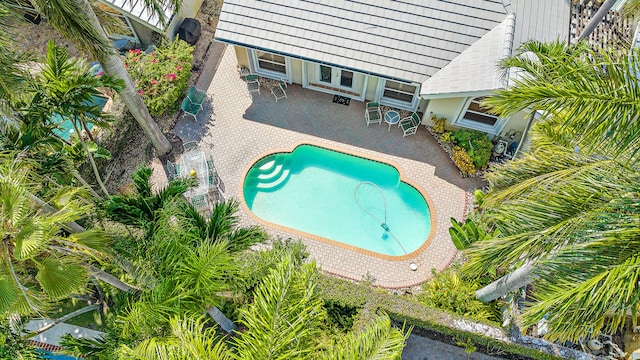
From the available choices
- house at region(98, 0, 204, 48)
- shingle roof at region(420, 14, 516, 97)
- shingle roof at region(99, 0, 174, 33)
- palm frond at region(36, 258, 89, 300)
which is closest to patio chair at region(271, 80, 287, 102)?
house at region(98, 0, 204, 48)

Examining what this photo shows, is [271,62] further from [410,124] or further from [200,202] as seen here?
[200,202]

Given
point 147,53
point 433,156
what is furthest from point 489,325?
point 147,53

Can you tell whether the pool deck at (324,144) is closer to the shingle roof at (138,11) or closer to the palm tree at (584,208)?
the shingle roof at (138,11)

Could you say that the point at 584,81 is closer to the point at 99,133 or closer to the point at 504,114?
the point at 504,114

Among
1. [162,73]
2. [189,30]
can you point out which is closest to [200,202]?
[162,73]

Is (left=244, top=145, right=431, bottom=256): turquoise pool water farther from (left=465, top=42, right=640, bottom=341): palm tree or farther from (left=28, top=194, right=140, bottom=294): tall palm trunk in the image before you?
(left=465, top=42, right=640, bottom=341): palm tree

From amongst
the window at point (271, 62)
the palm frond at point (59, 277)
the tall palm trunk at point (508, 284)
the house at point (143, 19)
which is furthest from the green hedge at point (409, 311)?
the house at point (143, 19)
